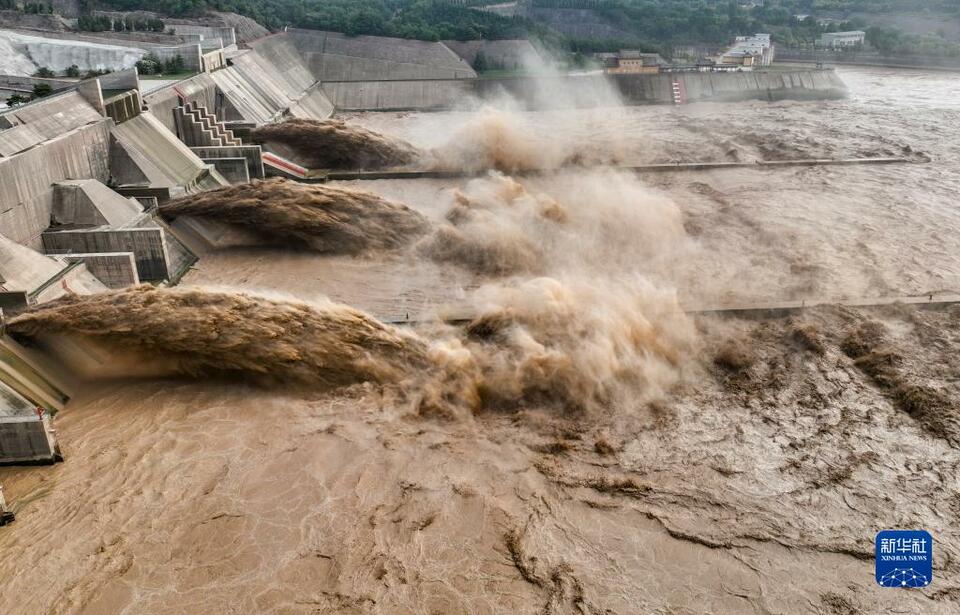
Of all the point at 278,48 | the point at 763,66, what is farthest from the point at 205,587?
the point at 763,66

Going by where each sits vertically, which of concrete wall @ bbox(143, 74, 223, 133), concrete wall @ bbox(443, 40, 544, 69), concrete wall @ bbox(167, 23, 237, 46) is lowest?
concrete wall @ bbox(143, 74, 223, 133)

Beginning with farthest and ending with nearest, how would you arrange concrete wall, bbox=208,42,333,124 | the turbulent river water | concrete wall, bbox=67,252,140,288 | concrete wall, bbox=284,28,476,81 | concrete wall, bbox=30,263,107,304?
concrete wall, bbox=284,28,476,81, concrete wall, bbox=208,42,333,124, concrete wall, bbox=67,252,140,288, concrete wall, bbox=30,263,107,304, the turbulent river water

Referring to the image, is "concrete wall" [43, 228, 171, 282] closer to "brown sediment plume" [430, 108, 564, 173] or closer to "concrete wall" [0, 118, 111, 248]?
"concrete wall" [0, 118, 111, 248]

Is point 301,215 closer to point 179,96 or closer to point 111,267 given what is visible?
point 111,267

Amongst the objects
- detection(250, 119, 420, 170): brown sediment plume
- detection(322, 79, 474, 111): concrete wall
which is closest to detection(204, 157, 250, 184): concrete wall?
detection(250, 119, 420, 170): brown sediment plume

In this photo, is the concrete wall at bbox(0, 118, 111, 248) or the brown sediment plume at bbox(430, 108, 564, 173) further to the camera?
the brown sediment plume at bbox(430, 108, 564, 173)

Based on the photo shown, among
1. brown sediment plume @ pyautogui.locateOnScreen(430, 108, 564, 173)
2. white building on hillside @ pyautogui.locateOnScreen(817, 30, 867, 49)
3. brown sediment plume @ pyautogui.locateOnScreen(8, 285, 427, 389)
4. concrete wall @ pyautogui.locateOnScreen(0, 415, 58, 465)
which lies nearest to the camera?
concrete wall @ pyautogui.locateOnScreen(0, 415, 58, 465)
